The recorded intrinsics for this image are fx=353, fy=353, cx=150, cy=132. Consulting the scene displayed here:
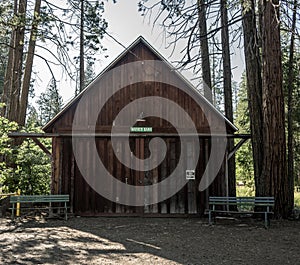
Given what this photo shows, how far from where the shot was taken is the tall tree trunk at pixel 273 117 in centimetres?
941

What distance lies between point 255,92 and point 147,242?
584 centimetres

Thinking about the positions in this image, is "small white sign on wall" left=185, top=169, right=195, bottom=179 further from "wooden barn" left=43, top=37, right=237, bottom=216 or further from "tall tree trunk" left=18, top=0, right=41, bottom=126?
"tall tree trunk" left=18, top=0, right=41, bottom=126

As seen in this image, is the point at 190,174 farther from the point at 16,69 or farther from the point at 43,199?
the point at 16,69

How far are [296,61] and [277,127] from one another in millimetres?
7332

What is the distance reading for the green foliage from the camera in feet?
37.6

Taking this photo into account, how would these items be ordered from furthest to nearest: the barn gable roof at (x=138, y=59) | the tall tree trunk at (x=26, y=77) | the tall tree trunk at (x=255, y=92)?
the tall tree trunk at (x=26, y=77) → the barn gable roof at (x=138, y=59) → the tall tree trunk at (x=255, y=92)

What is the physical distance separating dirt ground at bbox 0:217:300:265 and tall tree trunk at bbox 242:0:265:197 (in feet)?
5.68

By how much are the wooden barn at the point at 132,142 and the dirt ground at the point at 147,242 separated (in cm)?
93

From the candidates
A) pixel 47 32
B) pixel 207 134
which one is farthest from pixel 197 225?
pixel 47 32

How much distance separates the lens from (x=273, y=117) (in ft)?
31.4

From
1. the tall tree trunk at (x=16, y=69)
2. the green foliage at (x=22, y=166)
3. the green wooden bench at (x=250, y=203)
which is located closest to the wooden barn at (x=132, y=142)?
the green wooden bench at (x=250, y=203)

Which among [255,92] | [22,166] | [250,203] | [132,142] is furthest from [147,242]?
[22,166]

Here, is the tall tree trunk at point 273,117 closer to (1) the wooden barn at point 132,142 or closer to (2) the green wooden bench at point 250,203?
(2) the green wooden bench at point 250,203

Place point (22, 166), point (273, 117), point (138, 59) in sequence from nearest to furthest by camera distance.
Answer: point (273, 117) < point (138, 59) < point (22, 166)
